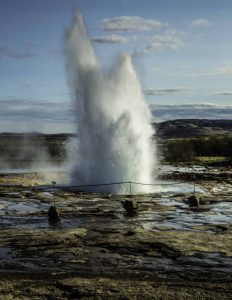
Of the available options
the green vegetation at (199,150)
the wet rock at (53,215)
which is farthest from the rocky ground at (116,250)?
the green vegetation at (199,150)

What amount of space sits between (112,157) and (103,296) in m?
20.4

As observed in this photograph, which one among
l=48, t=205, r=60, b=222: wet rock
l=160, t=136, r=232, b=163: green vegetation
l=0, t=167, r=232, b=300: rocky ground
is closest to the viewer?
l=0, t=167, r=232, b=300: rocky ground

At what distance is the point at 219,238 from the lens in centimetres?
1476

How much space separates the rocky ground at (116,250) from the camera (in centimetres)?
1005

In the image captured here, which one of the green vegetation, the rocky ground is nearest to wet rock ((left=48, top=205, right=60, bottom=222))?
the rocky ground

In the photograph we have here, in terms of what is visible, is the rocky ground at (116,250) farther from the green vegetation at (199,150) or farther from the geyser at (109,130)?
the green vegetation at (199,150)

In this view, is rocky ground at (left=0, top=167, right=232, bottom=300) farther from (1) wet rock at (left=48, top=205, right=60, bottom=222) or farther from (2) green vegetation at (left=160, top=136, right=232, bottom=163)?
(2) green vegetation at (left=160, top=136, right=232, bottom=163)

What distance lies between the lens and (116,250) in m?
13.6

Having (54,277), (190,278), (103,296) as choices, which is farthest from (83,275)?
(190,278)

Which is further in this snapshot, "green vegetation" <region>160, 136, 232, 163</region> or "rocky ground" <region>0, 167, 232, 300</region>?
"green vegetation" <region>160, 136, 232, 163</region>

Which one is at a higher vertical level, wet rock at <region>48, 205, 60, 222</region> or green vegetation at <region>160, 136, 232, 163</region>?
green vegetation at <region>160, 136, 232, 163</region>

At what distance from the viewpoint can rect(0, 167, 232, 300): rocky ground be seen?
10047mm

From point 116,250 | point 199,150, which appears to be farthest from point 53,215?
point 199,150

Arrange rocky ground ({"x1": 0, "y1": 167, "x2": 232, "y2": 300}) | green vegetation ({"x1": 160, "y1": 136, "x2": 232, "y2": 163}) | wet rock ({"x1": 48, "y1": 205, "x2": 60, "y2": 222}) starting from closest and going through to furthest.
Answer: rocky ground ({"x1": 0, "y1": 167, "x2": 232, "y2": 300}) < wet rock ({"x1": 48, "y1": 205, "x2": 60, "y2": 222}) < green vegetation ({"x1": 160, "y1": 136, "x2": 232, "y2": 163})
